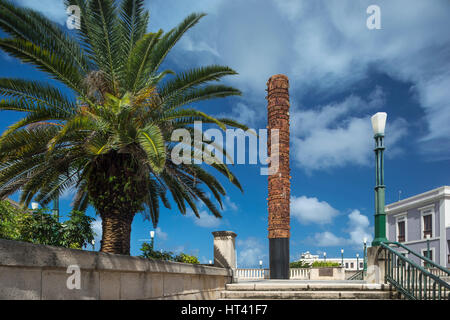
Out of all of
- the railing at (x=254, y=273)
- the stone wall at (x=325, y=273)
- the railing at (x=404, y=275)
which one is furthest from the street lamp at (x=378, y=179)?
the stone wall at (x=325, y=273)

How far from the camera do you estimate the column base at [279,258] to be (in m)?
16.5

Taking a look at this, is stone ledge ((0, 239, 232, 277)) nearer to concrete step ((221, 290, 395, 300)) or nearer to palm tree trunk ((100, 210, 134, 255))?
palm tree trunk ((100, 210, 134, 255))

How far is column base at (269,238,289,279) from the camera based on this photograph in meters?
16.5

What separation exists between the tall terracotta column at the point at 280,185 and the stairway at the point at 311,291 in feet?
21.4

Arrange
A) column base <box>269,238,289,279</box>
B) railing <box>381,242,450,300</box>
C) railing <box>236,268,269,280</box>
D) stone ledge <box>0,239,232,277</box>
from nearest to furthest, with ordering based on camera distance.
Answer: stone ledge <box>0,239,232,277</box> → railing <box>381,242,450,300</box> → column base <box>269,238,289,279</box> → railing <box>236,268,269,280</box>

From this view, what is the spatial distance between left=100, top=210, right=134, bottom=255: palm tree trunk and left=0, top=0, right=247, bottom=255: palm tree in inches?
0.8

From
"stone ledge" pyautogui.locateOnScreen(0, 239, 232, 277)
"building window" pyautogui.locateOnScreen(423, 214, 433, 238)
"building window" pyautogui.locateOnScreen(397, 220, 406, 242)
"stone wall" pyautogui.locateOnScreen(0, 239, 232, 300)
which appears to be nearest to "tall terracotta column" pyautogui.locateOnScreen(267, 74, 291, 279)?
"stone wall" pyautogui.locateOnScreen(0, 239, 232, 300)

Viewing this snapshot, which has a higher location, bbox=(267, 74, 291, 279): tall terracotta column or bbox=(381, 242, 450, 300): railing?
bbox=(267, 74, 291, 279): tall terracotta column

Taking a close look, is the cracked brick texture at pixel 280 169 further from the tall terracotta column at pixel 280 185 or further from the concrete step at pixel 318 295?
the concrete step at pixel 318 295

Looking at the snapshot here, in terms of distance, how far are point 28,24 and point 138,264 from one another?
191 inches
